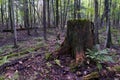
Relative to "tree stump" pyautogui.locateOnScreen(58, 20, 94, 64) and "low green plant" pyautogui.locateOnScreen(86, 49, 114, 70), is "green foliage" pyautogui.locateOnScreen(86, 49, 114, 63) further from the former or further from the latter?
"tree stump" pyautogui.locateOnScreen(58, 20, 94, 64)

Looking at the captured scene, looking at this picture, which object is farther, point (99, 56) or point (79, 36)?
point (79, 36)

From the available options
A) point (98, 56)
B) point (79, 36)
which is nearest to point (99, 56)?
point (98, 56)

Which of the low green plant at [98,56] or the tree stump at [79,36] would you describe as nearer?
the low green plant at [98,56]

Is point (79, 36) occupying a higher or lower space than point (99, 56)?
higher

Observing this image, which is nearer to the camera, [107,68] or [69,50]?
[107,68]

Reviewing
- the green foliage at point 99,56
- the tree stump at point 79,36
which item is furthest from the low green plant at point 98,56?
the tree stump at point 79,36

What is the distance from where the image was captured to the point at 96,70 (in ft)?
18.5

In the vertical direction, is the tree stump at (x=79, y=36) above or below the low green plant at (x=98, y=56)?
above

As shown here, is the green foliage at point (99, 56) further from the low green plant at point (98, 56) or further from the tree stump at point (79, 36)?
the tree stump at point (79, 36)

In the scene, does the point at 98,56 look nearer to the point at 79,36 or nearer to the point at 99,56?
the point at 99,56

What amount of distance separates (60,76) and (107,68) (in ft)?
4.83

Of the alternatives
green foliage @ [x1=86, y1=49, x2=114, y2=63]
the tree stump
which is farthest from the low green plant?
the tree stump

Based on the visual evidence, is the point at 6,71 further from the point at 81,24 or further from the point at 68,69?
the point at 81,24

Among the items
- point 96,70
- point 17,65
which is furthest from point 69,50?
point 17,65
